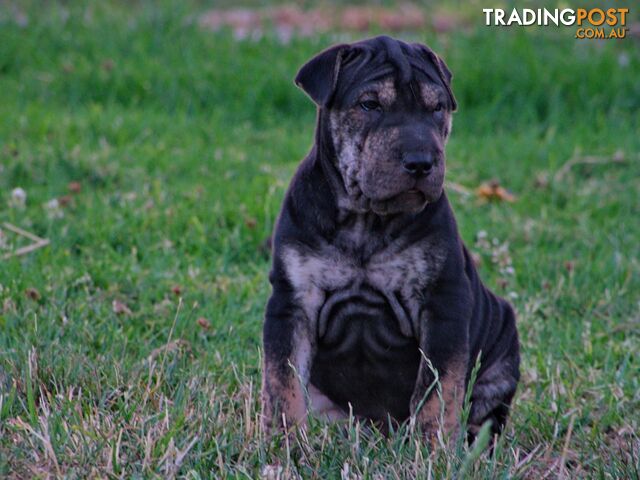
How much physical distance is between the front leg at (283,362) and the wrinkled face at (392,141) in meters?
0.49

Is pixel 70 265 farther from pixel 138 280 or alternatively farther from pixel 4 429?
pixel 4 429

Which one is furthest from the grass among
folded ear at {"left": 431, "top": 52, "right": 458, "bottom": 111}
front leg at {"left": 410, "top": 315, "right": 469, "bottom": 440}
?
folded ear at {"left": 431, "top": 52, "right": 458, "bottom": 111}

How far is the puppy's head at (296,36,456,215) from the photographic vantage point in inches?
141

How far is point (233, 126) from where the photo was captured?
337 inches

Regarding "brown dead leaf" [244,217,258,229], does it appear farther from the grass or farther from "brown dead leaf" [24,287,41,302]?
"brown dead leaf" [24,287,41,302]

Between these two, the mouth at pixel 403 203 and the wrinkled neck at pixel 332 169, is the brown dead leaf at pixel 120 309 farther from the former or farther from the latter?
the mouth at pixel 403 203

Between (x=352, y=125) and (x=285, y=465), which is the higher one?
(x=352, y=125)

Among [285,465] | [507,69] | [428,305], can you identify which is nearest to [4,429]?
[285,465]

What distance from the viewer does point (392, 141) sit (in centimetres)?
358

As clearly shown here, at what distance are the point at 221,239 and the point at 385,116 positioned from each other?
264 cm

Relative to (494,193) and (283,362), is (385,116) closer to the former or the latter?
(283,362)

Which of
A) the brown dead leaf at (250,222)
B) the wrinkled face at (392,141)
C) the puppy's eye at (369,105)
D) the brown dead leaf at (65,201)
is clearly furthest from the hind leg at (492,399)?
the brown dead leaf at (65,201)

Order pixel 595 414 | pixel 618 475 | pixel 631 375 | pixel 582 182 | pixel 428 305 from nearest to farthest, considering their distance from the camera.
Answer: pixel 618 475 → pixel 428 305 → pixel 595 414 → pixel 631 375 → pixel 582 182

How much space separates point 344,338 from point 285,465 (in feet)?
2.03
